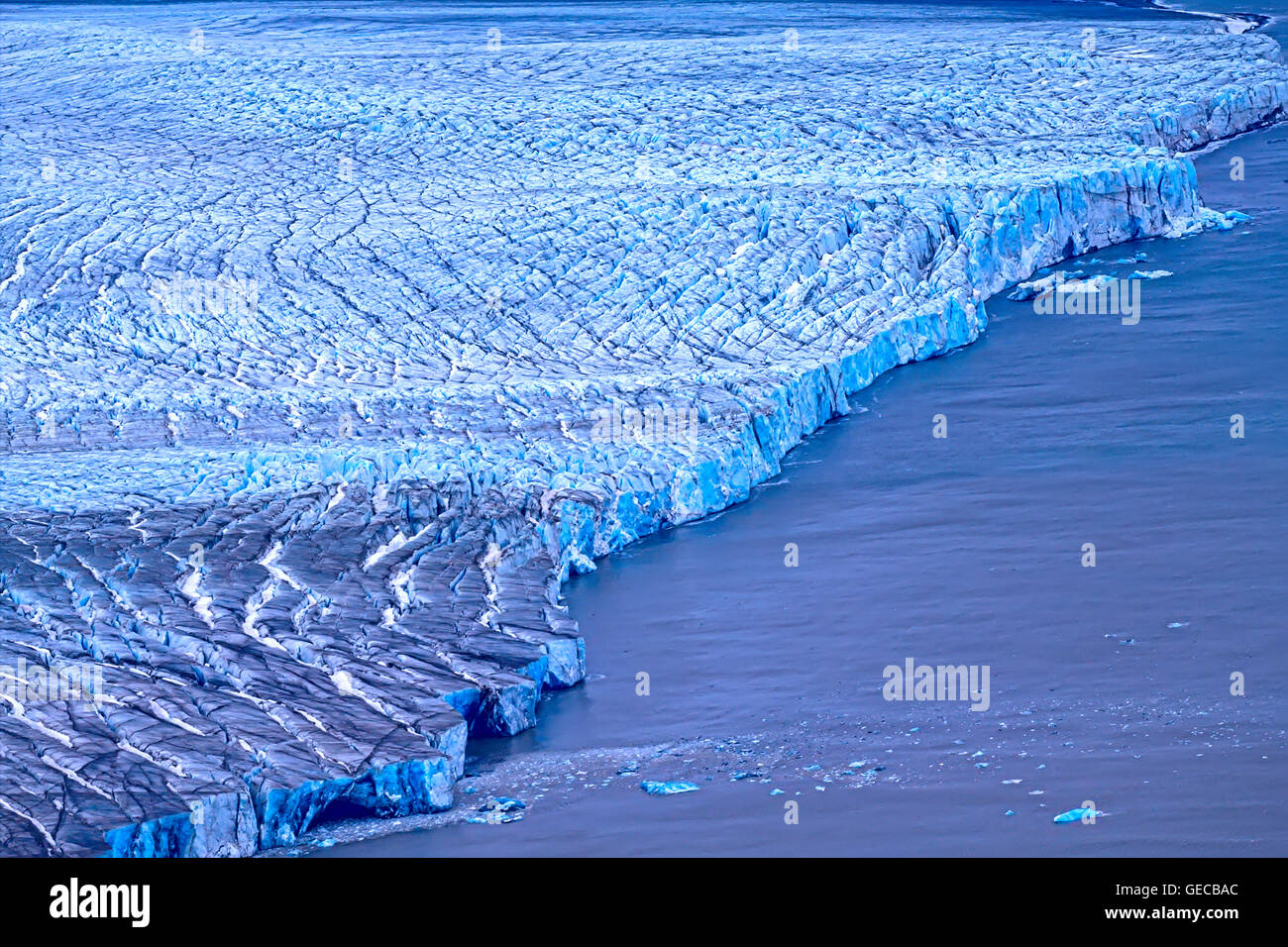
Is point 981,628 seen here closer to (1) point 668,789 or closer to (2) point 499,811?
(1) point 668,789

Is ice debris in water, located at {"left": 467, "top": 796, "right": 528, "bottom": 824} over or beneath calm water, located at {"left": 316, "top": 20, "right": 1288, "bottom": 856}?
beneath

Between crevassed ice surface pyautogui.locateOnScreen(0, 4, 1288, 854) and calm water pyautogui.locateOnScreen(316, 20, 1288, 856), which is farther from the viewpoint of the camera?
crevassed ice surface pyautogui.locateOnScreen(0, 4, 1288, 854)

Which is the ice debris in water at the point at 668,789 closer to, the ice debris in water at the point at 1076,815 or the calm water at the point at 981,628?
the calm water at the point at 981,628

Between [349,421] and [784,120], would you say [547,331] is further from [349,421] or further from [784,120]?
Answer: [784,120]

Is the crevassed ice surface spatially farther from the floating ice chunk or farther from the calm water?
the calm water

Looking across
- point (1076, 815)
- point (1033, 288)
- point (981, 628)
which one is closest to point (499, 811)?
point (1076, 815)

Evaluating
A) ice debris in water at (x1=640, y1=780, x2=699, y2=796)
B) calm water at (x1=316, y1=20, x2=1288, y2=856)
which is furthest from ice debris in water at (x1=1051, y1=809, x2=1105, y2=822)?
ice debris in water at (x1=640, y1=780, x2=699, y2=796)
